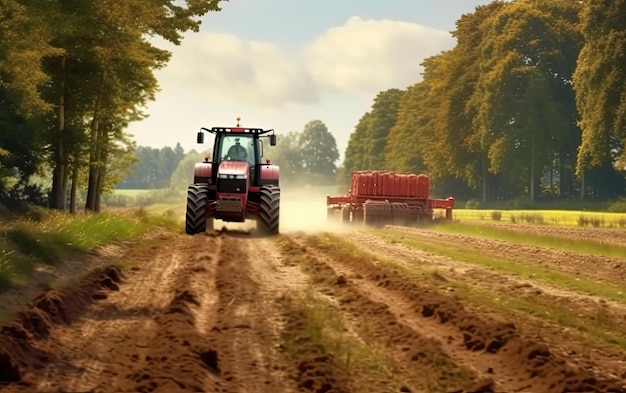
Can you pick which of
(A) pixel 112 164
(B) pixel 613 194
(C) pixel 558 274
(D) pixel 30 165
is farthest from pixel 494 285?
(B) pixel 613 194

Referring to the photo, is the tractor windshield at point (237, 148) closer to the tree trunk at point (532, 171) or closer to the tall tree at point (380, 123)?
the tree trunk at point (532, 171)

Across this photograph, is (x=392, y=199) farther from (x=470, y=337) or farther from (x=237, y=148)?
(x=470, y=337)

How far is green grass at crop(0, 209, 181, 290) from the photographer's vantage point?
38.4ft

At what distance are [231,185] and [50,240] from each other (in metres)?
6.91

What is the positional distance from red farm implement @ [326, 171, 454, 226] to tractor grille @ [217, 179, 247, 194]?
11060 millimetres

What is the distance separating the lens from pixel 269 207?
2111cm

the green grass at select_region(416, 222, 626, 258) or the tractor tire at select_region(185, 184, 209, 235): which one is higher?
the tractor tire at select_region(185, 184, 209, 235)

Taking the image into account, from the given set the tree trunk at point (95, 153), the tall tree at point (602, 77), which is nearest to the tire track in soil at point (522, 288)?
the tree trunk at point (95, 153)

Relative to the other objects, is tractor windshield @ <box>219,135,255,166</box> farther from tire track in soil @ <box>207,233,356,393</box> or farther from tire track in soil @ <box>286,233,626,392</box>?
tire track in soil @ <box>286,233,626,392</box>

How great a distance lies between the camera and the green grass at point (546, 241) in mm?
19625

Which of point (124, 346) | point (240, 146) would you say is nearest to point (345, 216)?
point (240, 146)

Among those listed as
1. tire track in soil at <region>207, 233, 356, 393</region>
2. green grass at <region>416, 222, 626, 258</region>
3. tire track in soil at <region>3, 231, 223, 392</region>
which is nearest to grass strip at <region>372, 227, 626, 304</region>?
green grass at <region>416, 222, 626, 258</region>

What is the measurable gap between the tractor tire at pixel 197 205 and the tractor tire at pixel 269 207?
1.63 metres

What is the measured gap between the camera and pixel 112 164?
34438 millimetres
